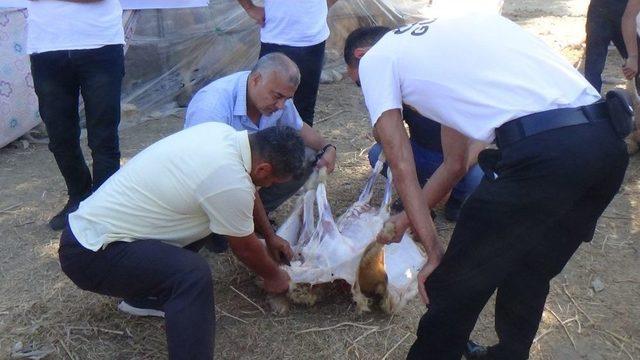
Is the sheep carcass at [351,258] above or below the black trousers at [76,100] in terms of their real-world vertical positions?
below

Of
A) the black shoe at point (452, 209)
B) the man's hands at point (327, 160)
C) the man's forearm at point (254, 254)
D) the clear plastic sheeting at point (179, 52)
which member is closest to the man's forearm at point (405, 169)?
the man's forearm at point (254, 254)

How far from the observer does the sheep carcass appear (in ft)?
9.32

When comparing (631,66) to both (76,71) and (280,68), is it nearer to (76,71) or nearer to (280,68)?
(280,68)

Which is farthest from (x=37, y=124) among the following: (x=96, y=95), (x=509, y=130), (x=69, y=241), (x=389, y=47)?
(x=509, y=130)

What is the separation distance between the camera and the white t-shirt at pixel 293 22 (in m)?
4.15

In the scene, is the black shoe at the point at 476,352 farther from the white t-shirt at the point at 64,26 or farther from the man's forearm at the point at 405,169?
the white t-shirt at the point at 64,26

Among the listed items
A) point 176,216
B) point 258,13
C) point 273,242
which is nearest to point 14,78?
point 258,13

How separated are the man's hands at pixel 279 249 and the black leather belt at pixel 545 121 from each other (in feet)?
4.53

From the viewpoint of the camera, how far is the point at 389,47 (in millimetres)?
2109

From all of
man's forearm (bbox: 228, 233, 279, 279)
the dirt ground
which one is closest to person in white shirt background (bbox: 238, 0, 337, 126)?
the dirt ground

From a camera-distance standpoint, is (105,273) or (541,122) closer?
(541,122)

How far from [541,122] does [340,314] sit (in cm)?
148

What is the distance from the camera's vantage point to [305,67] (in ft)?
13.8

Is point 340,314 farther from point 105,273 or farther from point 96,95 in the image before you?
point 96,95
